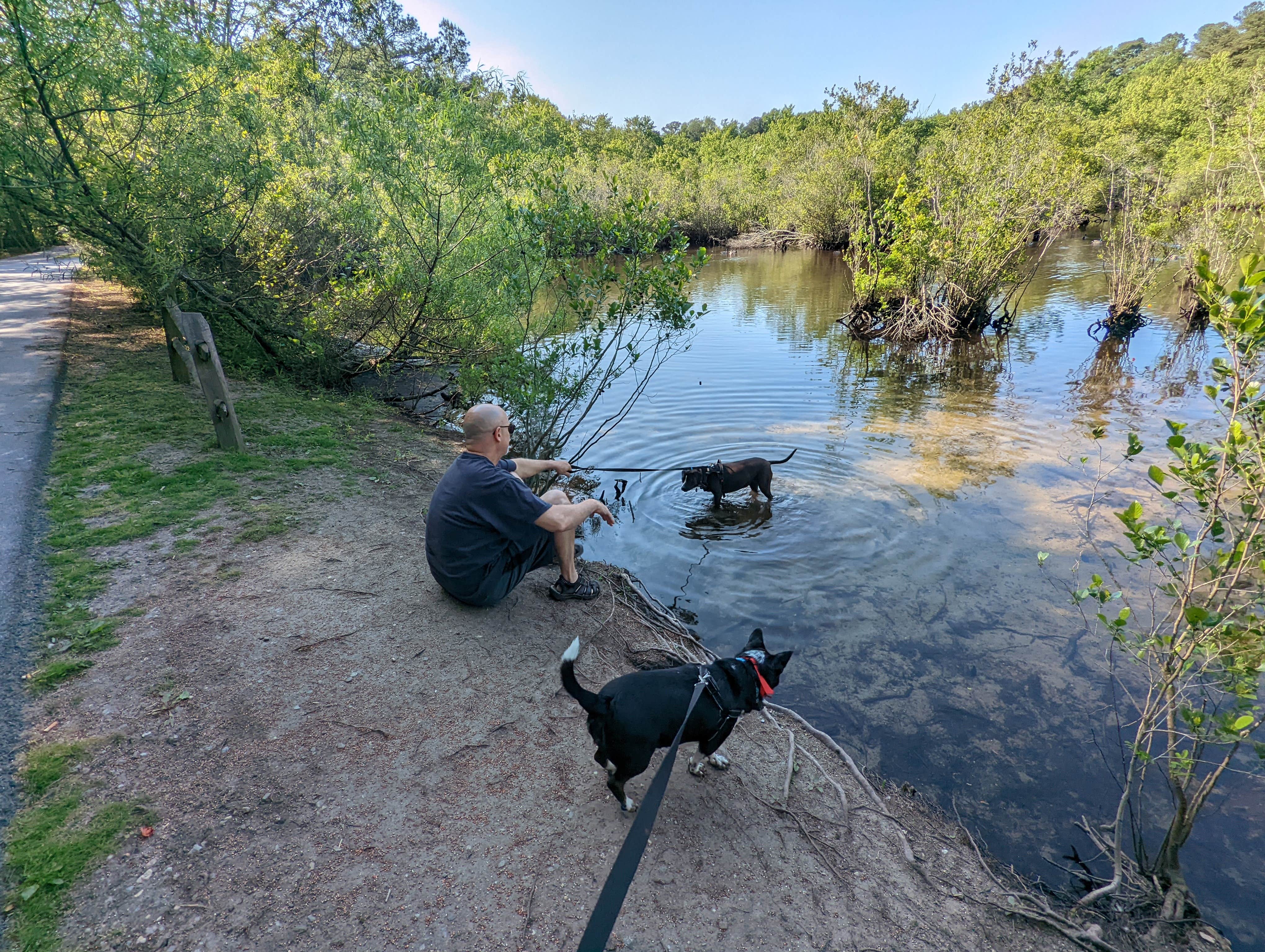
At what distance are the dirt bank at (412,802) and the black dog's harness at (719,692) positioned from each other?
0.52 meters

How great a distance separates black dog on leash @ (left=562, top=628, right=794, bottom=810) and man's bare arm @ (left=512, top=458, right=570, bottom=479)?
2545 mm

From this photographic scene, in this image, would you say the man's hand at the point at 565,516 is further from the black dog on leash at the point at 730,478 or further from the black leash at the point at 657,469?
the black dog on leash at the point at 730,478

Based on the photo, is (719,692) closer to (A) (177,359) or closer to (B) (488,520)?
(B) (488,520)

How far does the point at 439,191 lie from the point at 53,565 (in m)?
6.31

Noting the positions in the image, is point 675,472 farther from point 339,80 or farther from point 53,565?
point 339,80

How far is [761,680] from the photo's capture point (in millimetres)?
3287

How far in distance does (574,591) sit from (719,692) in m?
2.35

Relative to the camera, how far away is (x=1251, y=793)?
392 centimetres

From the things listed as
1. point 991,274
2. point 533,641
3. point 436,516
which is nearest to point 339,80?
point 436,516

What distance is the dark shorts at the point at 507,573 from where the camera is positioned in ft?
15.1

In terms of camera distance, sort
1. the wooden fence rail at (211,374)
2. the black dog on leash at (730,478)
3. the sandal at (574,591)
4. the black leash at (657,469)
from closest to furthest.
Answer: the sandal at (574,591), the wooden fence rail at (211,374), the black leash at (657,469), the black dog on leash at (730,478)

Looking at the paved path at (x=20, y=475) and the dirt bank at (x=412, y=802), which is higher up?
the paved path at (x=20, y=475)

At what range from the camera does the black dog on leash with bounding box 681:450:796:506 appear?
798 centimetres

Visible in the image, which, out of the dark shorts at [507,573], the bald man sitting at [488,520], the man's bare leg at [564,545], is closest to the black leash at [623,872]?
the bald man sitting at [488,520]
